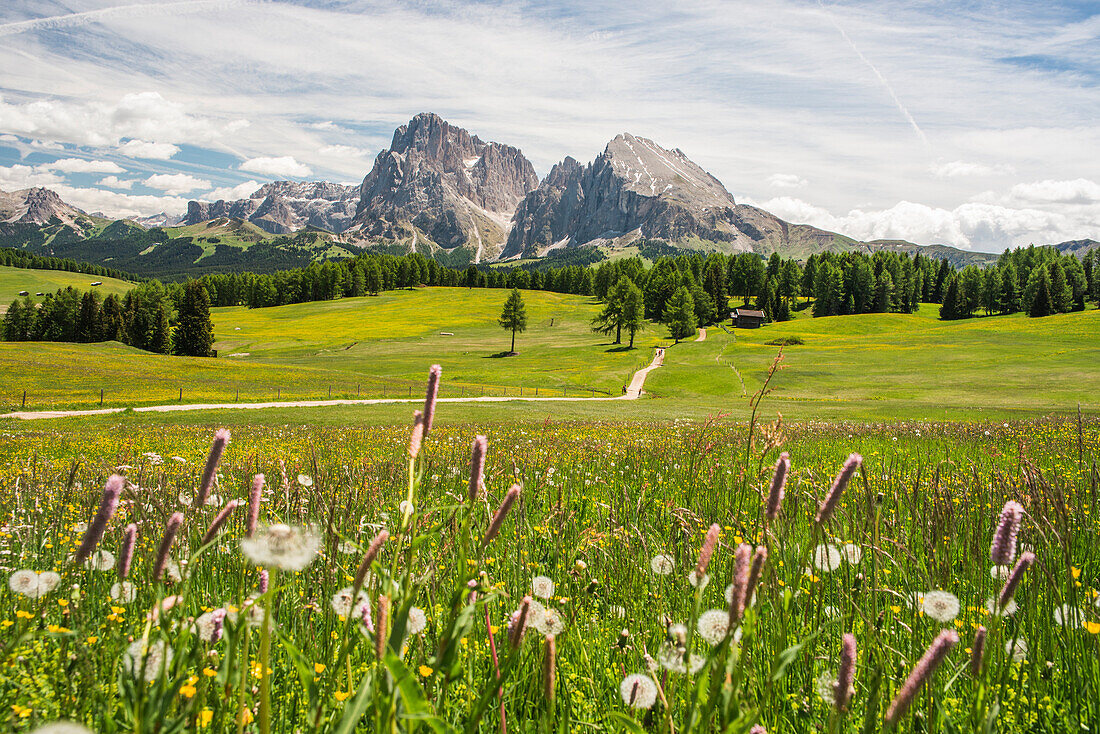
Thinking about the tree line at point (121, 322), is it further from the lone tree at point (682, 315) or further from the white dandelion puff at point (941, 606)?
the white dandelion puff at point (941, 606)

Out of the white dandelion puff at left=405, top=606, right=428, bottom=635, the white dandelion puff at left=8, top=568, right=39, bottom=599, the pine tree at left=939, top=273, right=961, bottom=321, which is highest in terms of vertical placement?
the pine tree at left=939, top=273, right=961, bottom=321

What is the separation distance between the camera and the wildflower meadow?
1516mm

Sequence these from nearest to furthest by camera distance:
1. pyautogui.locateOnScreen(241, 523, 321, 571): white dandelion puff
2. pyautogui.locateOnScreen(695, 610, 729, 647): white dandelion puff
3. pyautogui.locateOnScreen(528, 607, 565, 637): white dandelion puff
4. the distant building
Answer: pyautogui.locateOnScreen(241, 523, 321, 571): white dandelion puff
pyautogui.locateOnScreen(695, 610, 729, 647): white dandelion puff
pyautogui.locateOnScreen(528, 607, 565, 637): white dandelion puff
the distant building

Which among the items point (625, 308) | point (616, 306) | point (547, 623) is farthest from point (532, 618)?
point (616, 306)

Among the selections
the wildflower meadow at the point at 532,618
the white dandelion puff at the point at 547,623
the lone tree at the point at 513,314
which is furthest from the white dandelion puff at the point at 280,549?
the lone tree at the point at 513,314

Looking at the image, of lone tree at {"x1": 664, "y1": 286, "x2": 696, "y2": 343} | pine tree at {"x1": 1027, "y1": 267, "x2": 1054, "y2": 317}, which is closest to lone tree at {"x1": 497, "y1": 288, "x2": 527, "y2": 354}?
lone tree at {"x1": 664, "y1": 286, "x2": 696, "y2": 343}

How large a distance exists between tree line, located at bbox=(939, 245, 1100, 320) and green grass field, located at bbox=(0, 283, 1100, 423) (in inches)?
881

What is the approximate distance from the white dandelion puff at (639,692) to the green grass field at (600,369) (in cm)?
2011

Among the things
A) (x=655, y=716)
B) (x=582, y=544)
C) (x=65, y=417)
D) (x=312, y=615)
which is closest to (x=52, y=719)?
(x=312, y=615)

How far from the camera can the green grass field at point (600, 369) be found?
37156 mm

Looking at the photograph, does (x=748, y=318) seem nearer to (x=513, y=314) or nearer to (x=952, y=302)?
(x=952, y=302)

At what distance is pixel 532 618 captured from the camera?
94.3 inches

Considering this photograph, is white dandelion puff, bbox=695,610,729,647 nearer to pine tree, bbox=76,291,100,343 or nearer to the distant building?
pine tree, bbox=76,291,100,343

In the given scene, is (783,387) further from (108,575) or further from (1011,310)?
(1011,310)
